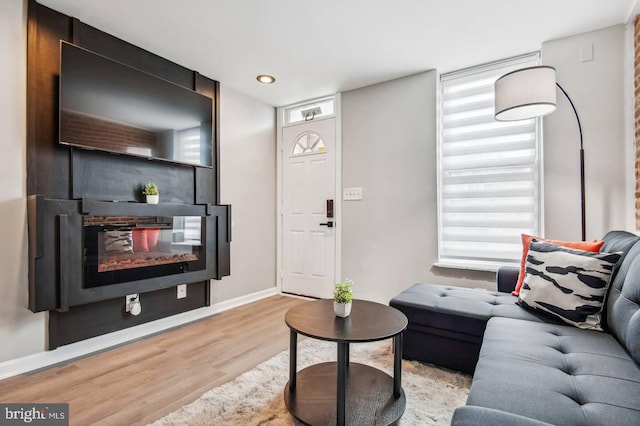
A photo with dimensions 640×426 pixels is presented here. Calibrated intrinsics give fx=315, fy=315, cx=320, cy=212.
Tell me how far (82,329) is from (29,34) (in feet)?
6.81

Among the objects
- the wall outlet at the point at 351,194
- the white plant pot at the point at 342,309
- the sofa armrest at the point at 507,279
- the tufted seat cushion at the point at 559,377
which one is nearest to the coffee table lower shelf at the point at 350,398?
the white plant pot at the point at 342,309

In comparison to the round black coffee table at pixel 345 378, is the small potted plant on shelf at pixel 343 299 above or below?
above

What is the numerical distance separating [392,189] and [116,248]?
2.59 m

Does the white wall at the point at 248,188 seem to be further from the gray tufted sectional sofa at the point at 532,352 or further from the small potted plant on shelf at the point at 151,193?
the gray tufted sectional sofa at the point at 532,352

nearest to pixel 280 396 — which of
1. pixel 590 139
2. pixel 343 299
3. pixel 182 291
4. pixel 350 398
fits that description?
pixel 350 398

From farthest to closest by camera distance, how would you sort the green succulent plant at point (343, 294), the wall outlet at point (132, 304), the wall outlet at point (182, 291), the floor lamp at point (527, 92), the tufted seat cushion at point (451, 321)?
the wall outlet at point (182, 291)
the wall outlet at point (132, 304)
the floor lamp at point (527, 92)
the tufted seat cushion at point (451, 321)
the green succulent plant at point (343, 294)

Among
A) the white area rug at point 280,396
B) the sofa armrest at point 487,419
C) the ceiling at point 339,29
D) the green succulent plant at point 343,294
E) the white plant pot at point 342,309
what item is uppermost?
the ceiling at point 339,29

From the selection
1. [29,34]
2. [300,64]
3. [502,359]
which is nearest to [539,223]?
[502,359]

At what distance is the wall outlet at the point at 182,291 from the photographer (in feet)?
9.87

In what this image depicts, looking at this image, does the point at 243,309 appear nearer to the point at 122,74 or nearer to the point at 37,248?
the point at 37,248

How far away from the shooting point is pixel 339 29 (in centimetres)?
244

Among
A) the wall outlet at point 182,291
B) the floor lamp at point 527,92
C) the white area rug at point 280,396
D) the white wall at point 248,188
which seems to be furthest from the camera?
the white wall at point 248,188

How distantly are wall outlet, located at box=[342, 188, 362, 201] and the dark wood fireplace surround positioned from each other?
162cm

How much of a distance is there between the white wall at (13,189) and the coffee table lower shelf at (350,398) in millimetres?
1830
